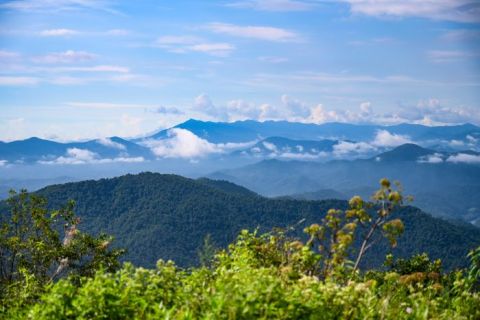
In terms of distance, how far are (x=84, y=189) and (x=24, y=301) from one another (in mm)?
185068

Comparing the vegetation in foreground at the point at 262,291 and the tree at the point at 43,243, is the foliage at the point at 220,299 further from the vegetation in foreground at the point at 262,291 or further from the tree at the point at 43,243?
the tree at the point at 43,243

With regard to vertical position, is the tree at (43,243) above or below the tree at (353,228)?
below

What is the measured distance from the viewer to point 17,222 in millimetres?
18641

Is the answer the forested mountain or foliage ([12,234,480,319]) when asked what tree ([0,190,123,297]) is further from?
the forested mountain

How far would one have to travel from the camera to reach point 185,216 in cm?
17312

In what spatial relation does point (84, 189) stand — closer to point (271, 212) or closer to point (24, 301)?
point (271, 212)

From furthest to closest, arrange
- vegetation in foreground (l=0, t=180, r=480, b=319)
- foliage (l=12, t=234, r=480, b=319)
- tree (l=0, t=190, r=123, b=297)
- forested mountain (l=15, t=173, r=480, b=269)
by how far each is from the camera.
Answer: forested mountain (l=15, t=173, r=480, b=269) → tree (l=0, t=190, r=123, b=297) → vegetation in foreground (l=0, t=180, r=480, b=319) → foliage (l=12, t=234, r=480, b=319)

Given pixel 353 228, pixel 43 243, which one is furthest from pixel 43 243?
pixel 353 228

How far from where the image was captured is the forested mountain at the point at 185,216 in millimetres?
158250

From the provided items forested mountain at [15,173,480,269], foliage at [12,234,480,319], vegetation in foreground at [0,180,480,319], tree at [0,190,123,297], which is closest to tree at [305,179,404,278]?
vegetation in foreground at [0,180,480,319]

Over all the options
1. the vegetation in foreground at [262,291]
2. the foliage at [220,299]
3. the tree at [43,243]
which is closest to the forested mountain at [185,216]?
the tree at [43,243]

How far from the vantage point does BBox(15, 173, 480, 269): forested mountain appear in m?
158

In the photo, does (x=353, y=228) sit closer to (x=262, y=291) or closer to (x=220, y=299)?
(x=262, y=291)

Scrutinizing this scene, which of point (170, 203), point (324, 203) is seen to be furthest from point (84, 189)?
point (324, 203)
